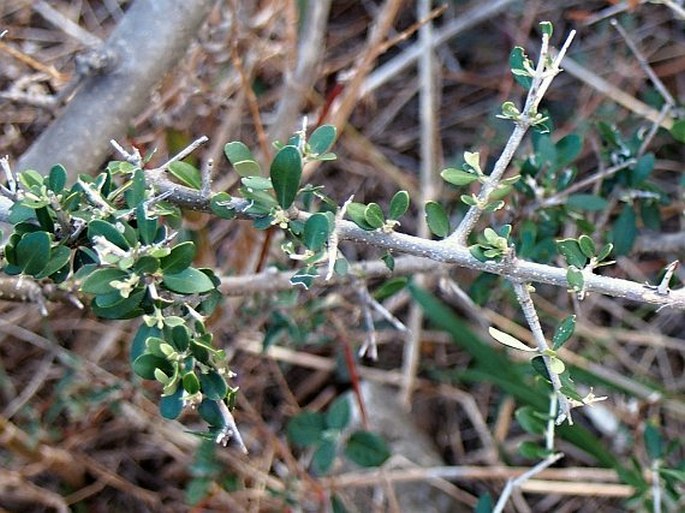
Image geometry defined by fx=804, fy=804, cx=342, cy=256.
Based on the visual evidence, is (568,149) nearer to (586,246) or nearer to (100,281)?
(586,246)

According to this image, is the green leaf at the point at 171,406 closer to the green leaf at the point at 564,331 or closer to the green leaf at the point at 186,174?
the green leaf at the point at 186,174

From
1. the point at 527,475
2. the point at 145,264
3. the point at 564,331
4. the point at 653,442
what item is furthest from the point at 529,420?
the point at 145,264

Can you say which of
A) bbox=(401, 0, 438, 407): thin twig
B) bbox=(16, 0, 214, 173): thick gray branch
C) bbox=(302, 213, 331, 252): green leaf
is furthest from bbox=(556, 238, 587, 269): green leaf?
bbox=(401, 0, 438, 407): thin twig

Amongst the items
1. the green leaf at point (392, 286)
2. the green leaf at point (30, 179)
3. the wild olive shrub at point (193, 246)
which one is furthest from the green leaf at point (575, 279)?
the green leaf at point (30, 179)

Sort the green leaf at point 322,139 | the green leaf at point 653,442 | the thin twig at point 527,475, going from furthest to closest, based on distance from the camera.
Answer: the green leaf at point 653,442 → the thin twig at point 527,475 → the green leaf at point 322,139

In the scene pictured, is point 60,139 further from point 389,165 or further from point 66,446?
point 389,165

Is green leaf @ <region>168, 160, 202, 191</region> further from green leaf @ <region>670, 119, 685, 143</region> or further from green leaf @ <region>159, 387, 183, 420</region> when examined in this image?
green leaf @ <region>670, 119, 685, 143</region>
